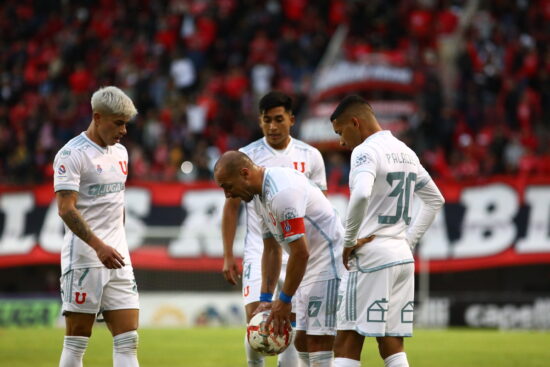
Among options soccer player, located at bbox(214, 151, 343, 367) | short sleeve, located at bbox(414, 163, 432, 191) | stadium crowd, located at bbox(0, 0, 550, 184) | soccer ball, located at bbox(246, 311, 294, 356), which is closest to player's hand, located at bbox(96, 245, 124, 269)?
soccer player, located at bbox(214, 151, 343, 367)

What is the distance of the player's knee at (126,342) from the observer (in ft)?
23.7

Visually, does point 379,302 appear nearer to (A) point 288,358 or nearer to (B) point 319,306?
(B) point 319,306

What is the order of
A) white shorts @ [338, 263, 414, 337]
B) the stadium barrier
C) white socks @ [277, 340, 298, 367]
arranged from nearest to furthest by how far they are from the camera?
white shorts @ [338, 263, 414, 337], white socks @ [277, 340, 298, 367], the stadium barrier

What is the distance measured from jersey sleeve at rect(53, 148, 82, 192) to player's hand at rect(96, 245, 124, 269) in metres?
0.53

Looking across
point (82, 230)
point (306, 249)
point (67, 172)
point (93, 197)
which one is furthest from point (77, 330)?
point (306, 249)

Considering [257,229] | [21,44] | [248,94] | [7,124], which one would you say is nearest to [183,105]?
[248,94]

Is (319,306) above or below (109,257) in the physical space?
below

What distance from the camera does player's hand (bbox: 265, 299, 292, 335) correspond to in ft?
21.3

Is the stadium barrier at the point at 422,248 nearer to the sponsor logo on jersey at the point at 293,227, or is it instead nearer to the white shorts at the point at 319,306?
the white shorts at the point at 319,306

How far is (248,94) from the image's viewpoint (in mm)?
23375

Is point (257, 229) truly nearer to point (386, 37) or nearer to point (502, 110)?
point (502, 110)

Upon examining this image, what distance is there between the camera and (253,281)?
7906 millimetres

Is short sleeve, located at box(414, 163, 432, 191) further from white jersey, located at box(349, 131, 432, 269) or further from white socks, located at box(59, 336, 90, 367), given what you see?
white socks, located at box(59, 336, 90, 367)

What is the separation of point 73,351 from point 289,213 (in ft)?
6.69
